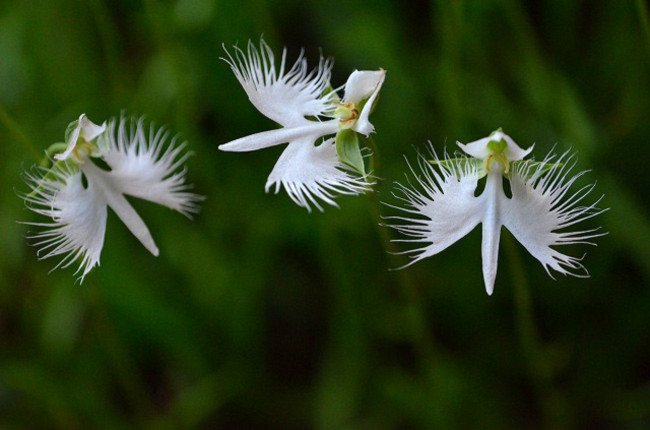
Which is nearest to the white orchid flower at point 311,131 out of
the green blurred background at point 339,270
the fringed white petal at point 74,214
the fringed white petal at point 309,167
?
the fringed white petal at point 309,167

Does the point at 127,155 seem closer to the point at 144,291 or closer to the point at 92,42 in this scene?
the point at 144,291

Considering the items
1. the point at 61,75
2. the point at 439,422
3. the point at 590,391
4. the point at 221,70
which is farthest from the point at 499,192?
the point at 61,75

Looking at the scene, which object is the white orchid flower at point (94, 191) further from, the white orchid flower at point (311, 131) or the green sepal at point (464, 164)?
the green sepal at point (464, 164)

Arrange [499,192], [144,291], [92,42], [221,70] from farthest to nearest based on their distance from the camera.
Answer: [92,42]
[221,70]
[144,291]
[499,192]

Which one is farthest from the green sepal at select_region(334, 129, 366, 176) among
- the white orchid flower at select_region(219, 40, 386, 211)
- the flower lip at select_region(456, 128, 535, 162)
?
the flower lip at select_region(456, 128, 535, 162)

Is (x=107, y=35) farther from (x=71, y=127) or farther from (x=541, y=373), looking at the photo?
(x=541, y=373)
